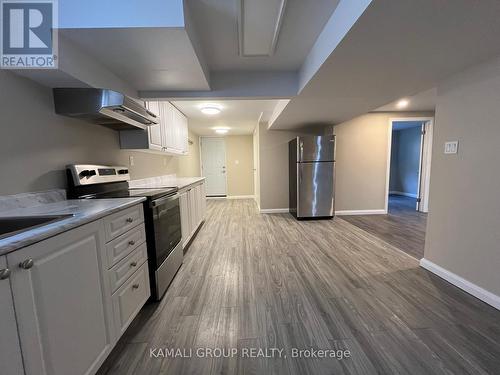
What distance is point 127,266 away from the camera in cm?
135

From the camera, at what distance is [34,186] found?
1.35 metres

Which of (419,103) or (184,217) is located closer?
(184,217)

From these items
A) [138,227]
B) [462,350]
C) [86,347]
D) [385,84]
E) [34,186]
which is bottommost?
[462,350]

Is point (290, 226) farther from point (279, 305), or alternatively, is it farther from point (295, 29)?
point (295, 29)

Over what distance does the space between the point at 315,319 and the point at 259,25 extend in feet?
7.17

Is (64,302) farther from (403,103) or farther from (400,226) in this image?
(403,103)

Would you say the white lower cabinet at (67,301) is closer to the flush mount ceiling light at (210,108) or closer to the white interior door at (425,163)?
the flush mount ceiling light at (210,108)

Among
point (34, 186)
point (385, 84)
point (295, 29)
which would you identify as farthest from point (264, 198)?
point (34, 186)

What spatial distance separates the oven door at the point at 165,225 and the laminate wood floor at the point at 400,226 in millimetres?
2802

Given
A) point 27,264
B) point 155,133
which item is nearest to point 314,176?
point 155,133

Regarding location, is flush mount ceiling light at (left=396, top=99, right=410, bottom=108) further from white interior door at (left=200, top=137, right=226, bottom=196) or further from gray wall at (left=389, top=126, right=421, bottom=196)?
white interior door at (left=200, top=137, right=226, bottom=196)

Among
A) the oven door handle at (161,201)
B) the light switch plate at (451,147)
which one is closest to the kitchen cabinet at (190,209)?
the oven door handle at (161,201)

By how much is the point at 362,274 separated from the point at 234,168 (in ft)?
17.7

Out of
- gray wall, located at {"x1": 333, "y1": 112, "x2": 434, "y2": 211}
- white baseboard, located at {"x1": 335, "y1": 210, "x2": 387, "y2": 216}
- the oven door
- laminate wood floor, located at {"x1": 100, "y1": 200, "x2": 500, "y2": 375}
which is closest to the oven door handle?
the oven door
